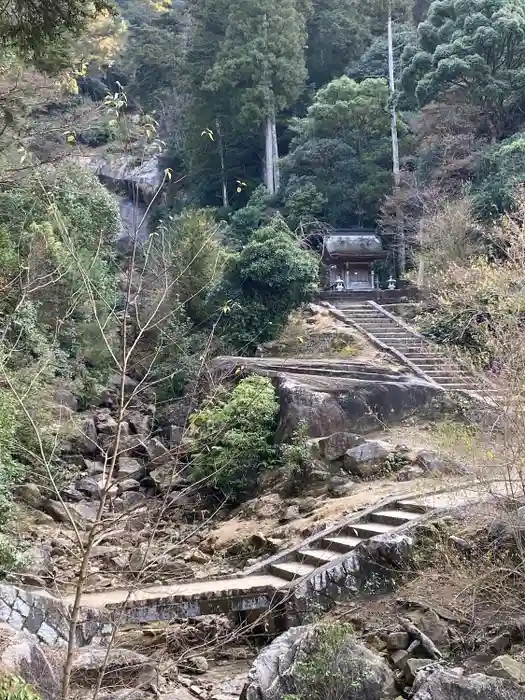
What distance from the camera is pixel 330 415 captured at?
487 inches

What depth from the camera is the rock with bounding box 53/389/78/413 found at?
14.0 metres

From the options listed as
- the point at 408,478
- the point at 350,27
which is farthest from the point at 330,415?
the point at 350,27

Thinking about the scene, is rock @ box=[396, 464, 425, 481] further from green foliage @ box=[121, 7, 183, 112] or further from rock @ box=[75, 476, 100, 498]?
green foliage @ box=[121, 7, 183, 112]

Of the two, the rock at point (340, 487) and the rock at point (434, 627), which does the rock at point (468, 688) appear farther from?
the rock at point (340, 487)

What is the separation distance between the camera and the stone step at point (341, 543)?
8211mm

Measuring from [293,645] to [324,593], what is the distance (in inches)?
60.8

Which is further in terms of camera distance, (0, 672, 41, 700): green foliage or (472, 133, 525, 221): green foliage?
(472, 133, 525, 221): green foliage

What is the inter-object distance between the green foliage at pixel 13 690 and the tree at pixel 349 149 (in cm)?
2282

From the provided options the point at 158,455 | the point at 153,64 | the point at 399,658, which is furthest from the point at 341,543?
the point at 153,64

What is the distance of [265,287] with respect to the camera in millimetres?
17078

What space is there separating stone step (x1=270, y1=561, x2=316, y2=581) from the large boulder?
1.74 m

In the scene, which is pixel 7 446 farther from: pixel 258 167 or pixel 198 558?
pixel 258 167

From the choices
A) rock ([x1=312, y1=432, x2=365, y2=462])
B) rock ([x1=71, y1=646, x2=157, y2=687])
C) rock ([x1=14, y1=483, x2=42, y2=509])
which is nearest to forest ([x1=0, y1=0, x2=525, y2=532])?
rock ([x1=14, y1=483, x2=42, y2=509])

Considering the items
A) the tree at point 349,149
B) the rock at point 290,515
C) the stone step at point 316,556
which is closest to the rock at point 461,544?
the stone step at point 316,556
